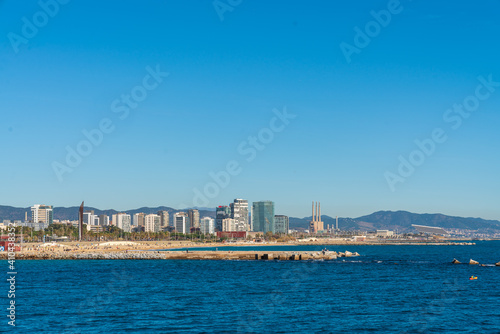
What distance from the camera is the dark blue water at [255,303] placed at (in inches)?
1684

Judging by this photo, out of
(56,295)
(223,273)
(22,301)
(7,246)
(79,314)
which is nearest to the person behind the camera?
(79,314)

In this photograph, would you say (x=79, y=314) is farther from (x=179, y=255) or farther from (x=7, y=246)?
(x=7, y=246)

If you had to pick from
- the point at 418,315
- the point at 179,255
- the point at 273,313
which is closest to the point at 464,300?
the point at 418,315

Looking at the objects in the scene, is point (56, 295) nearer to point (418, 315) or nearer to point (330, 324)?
point (330, 324)

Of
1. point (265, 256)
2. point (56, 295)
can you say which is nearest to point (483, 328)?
point (56, 295)

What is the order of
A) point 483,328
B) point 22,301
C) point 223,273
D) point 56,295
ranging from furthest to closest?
point 223,273 → point 56,295 → point 22,301 → point 483,328

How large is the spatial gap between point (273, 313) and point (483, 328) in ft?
57.9

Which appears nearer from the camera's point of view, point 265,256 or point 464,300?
point 464,300

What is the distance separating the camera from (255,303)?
5453 cm

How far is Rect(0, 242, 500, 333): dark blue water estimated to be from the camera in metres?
42.8

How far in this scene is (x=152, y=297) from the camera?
191 ft

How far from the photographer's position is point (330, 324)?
1721 inches

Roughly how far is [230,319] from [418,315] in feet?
56.1

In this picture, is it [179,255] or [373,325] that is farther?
[179,255]
